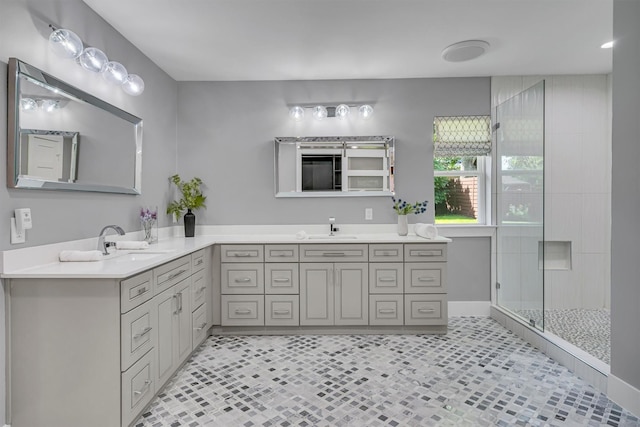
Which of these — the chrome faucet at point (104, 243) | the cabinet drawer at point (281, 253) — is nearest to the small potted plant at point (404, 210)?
the cabinet drawer at point (281, 253)

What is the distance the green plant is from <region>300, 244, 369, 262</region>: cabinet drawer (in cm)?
120

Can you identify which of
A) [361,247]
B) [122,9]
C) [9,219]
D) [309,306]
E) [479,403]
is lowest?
[479,403]

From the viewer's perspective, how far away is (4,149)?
5.25ft

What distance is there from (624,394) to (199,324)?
2772mm

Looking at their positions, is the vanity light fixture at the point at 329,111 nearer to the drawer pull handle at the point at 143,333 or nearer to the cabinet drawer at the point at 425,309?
the cabinet drawer at the point at 425,309

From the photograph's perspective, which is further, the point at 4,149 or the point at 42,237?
the point at 42,237

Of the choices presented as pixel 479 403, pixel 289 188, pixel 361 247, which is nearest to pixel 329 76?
pixel 289 188

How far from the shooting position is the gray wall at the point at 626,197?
178 cm

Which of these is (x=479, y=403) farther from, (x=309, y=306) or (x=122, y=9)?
(x=122, y=9)

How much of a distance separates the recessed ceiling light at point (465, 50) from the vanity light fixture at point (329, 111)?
0.85 m

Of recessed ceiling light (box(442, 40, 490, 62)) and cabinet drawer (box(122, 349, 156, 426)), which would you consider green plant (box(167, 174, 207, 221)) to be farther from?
recessed ceiling light (box(442, 40, 490, 62))

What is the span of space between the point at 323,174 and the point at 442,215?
4.52 feet

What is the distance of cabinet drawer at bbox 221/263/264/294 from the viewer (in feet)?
9.80

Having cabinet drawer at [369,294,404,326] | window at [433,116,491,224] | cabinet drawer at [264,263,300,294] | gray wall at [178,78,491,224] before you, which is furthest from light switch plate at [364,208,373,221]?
cabinet drawer at [264,263,300,294]
